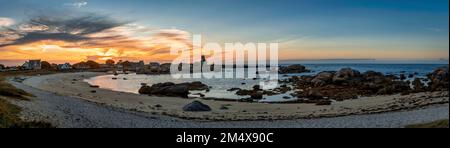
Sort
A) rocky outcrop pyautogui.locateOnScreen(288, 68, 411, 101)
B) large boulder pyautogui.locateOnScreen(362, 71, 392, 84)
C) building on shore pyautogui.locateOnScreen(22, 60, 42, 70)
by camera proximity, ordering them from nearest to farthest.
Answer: rocky outcrop pyautogui.locateOnScreen(288, 68, 411, 101) → large boulder pyautogui.locateOnScreen(362, 71, 392, 84) → building on shore pyautogui.locateOnScreen(22, 60, 42, 70)

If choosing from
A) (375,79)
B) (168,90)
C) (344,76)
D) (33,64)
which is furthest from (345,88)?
(33,64)

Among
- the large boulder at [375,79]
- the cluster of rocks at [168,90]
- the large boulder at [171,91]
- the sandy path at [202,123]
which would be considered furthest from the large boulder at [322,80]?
the sandy path at [202,123]

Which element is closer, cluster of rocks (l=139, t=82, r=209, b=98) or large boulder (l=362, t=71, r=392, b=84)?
cluster of rocks (l=139, t=82, r=209, b=98)

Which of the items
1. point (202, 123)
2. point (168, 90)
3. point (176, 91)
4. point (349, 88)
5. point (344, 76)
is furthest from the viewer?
point (344, 76)

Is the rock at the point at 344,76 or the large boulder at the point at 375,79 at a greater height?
the rock at the point at 344,76

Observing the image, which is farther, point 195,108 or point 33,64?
point 33,64

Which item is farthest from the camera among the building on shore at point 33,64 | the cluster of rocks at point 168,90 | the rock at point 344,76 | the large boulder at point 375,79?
the building on shore at point 33,64

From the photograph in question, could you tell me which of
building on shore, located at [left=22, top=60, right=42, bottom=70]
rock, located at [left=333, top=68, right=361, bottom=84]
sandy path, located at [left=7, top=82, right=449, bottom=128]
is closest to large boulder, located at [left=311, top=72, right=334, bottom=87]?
rock, located at [left=333, top=68, right=361, bottom=84]

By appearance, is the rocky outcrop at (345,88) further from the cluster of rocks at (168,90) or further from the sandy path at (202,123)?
the sandy path at (202,123)

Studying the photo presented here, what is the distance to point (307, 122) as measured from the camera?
25938 millimetres

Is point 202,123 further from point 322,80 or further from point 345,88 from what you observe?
point 322,80

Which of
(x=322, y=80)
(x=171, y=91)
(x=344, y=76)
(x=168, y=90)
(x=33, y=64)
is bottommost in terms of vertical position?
(x=171, y=91)

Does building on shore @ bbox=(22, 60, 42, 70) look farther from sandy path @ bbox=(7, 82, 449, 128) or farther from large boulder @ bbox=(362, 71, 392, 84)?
sandy path @ bbox=(7, 82, 449, 128)

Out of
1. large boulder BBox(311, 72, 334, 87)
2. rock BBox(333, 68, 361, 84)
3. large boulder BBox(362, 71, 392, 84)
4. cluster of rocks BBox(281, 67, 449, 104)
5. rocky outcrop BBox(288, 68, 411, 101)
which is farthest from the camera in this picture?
large boulder BBox(311, 72, 334, 87)
